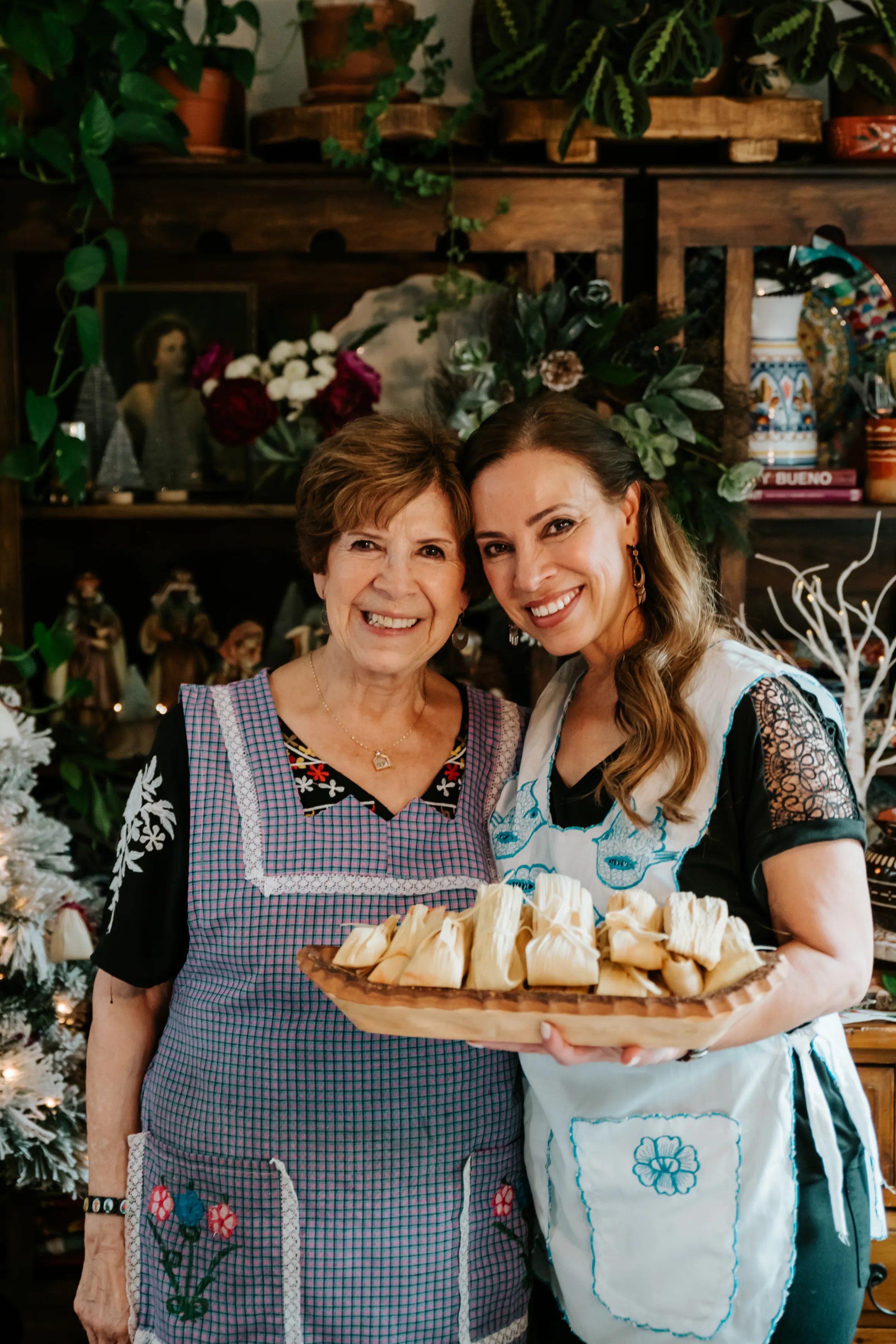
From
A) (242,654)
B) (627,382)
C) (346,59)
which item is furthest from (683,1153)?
(346,59)

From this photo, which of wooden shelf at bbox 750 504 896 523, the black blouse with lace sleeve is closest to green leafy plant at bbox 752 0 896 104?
wooden shelf at bbox 750 504 896 523

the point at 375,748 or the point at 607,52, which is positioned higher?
the point at 607,52

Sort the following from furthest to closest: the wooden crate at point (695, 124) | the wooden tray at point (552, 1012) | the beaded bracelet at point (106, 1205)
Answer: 1. the wooden crate at point (695, 124)
2. the beaded bracelet at point (106, 1205)
3. the wooden tray at point (552, 1012)

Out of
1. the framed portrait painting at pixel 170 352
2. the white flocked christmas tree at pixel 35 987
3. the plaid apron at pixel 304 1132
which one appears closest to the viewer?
the plaid apron at pixel 304 1132

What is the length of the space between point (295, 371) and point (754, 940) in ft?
4.22

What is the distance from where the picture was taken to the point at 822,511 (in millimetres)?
2141

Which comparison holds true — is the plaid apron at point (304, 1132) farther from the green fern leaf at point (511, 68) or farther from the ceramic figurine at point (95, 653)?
the green fern leaf at point (511, 68)

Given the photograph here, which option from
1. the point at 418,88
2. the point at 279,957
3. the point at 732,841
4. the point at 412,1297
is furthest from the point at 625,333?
the point at 412,1297

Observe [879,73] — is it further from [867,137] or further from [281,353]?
[281,353]

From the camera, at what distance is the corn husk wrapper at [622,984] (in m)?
1.02

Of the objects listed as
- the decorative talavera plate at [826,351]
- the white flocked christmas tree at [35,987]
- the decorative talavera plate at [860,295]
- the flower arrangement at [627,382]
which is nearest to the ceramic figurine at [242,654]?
the white flocked christmas tree at [35,987]

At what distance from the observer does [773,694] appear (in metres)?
1.28

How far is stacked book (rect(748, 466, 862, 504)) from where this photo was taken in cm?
217

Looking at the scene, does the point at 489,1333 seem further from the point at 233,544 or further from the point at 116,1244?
the point at 233,544
